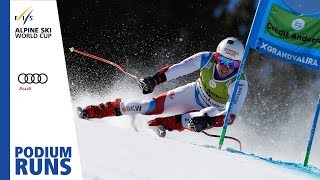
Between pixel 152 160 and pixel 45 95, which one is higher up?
pixel 45 95

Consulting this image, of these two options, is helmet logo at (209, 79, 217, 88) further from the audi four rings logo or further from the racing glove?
the audi four rings logo

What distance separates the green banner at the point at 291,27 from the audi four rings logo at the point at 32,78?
2394 millimetres

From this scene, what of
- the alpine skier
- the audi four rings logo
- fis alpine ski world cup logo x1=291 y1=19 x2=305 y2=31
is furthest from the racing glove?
the audi four rings logo

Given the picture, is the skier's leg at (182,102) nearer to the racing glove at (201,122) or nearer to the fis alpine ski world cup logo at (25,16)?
the racing glove at (201,122)

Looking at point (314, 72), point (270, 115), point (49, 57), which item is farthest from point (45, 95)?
point (314, 72)

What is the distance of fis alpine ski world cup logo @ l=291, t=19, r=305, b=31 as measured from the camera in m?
7.59

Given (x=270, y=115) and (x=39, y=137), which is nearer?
(x=39, y=137)

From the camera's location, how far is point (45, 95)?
21.3ft

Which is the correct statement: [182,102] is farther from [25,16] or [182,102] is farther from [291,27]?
[25,16]

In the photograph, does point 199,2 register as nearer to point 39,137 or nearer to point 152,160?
point 39,137

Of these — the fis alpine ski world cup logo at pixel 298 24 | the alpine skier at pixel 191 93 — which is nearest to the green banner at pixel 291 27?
the fis alpine ski world cup logo at pixel 298 24

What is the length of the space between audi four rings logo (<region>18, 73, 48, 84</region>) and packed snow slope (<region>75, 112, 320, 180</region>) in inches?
25.7

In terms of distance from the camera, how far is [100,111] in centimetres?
862

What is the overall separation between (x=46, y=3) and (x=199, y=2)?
8.51 meters
